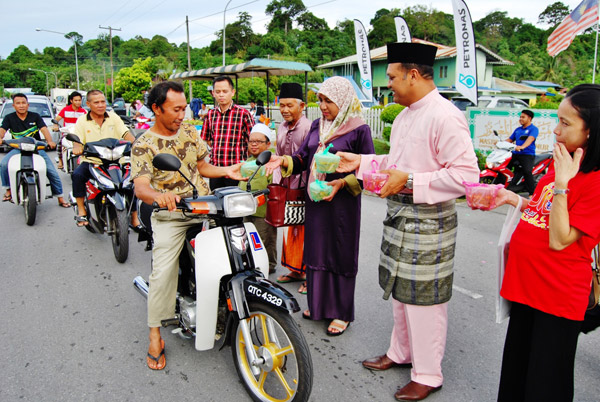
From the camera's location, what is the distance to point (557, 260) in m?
1.92

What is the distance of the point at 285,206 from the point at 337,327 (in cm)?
105

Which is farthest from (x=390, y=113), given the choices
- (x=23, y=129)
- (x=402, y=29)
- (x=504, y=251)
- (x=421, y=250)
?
(x=504, y=251)

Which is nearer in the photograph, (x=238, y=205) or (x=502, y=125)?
(x=238, y=205)

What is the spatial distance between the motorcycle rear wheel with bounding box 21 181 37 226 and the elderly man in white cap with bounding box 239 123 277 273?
3509 mm

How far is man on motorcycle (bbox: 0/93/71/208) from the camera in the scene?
21.5ft

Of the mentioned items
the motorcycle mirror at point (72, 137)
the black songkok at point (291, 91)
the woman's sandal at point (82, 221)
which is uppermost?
the black songkok at point (291, 91)

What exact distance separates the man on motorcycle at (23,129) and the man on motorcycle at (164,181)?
14.9 ft

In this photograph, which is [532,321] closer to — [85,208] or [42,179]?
[85,208]

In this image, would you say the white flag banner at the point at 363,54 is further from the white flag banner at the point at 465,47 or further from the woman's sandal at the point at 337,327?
the woman's sandal at the point at 337,327

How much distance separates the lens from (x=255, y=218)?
4496mm

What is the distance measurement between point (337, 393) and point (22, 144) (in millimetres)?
5839

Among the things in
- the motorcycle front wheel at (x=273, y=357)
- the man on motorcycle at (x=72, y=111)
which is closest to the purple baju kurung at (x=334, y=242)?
the motorcycle front wheel at (x=273, y=357)

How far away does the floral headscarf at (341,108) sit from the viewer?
321 centimetres

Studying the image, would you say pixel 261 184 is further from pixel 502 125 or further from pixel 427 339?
pixel 502 125
